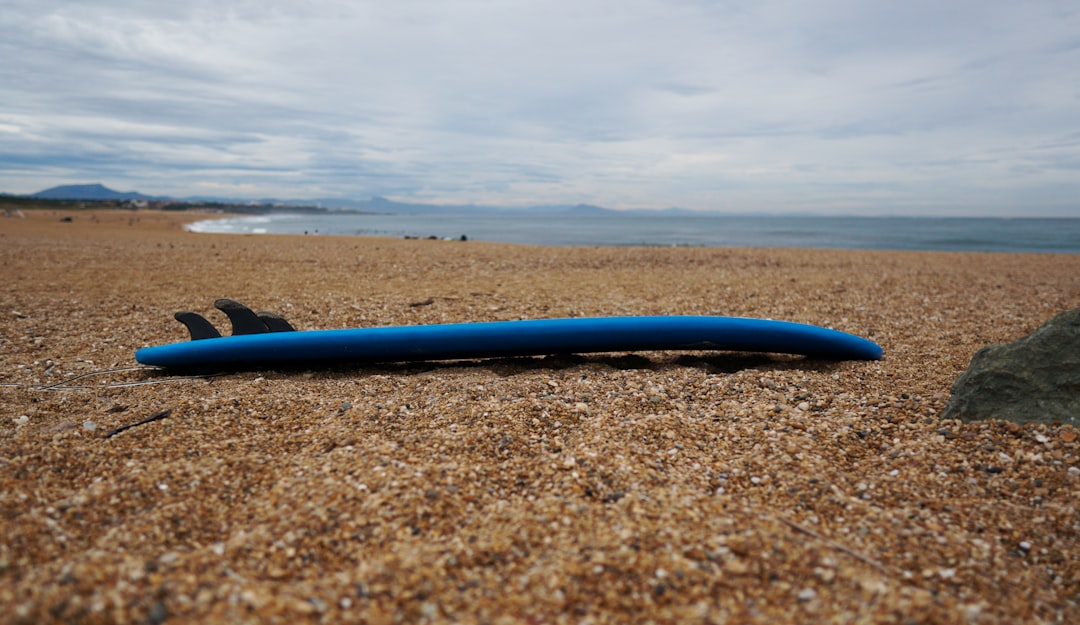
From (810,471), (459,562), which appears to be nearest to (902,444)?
(810,471)

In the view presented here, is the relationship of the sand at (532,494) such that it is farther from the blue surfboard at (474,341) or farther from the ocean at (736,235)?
the ocean at (736,235)

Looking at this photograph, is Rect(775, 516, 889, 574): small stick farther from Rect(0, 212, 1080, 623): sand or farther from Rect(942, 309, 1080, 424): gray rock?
Rect(942, 309, 1080, 424): gray rock

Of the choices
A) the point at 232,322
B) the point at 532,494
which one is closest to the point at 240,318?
the point at 232,322

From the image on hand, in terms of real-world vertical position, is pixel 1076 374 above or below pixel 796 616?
above

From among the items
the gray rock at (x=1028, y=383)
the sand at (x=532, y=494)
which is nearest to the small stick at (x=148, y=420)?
the sand at (x=532, y=494)

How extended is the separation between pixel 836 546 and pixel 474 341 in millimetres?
2994

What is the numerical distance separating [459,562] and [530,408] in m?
1.53

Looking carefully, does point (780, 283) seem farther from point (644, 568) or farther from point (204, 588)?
point (204, 588)

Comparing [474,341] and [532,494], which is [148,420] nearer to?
[474,341]

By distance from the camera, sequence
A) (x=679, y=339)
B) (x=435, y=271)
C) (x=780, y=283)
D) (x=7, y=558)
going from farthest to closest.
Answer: (x=435, y=271)
(x=780, y=283)
(x=679, y=339)
(x=7, y=558)

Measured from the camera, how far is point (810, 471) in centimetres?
308

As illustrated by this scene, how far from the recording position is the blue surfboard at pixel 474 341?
15.4 ft

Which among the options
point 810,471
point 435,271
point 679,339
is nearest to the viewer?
point 810,471

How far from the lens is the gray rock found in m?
3.42
